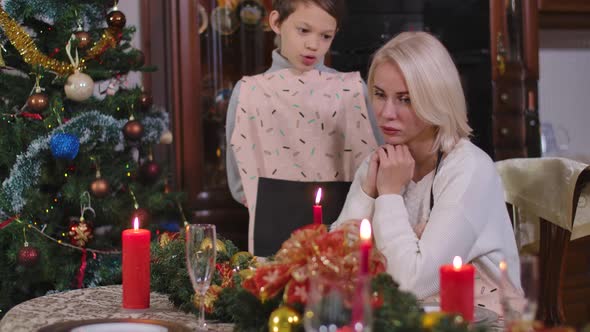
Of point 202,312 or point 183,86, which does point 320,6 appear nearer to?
point 183,86

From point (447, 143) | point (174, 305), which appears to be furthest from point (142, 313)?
point (447, 143)

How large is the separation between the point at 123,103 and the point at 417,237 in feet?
4.69

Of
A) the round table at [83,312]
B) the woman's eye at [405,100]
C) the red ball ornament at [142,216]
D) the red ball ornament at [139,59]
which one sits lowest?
the round table at [83,312]

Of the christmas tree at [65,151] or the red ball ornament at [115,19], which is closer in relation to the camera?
the christmas tree at [65,151]

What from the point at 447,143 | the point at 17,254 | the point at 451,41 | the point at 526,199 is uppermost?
the point at 451,41

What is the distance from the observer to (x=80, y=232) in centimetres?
262

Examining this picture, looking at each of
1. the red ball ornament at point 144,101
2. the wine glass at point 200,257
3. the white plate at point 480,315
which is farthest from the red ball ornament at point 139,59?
the white plate at point 480,315

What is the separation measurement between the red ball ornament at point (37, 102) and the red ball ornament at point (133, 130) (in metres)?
0.25

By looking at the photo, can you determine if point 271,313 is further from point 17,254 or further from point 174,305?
point 17,254

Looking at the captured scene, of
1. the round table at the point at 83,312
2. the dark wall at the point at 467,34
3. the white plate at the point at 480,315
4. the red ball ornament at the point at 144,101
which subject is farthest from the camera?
the dark wall at the point at 467,34

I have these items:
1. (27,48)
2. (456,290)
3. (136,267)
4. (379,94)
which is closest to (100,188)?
(27,48)

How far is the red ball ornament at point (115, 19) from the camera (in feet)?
8.93

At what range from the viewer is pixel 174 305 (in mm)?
1434

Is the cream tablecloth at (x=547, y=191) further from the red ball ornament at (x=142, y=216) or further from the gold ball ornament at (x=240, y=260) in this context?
the red ball ornament at (x=142, y=216)
